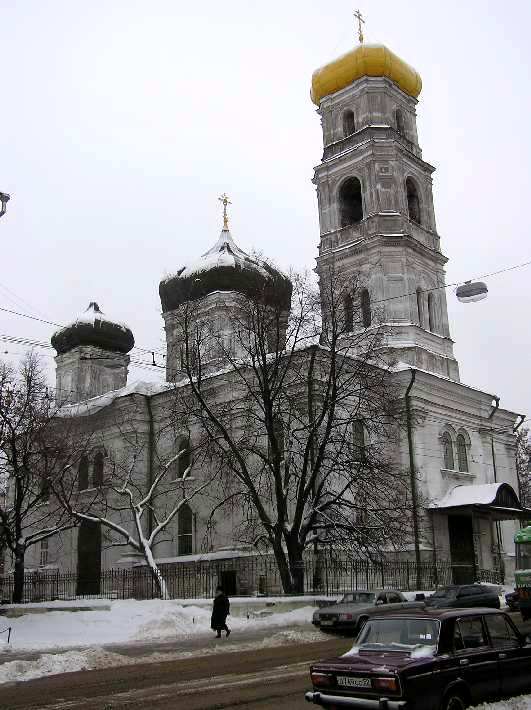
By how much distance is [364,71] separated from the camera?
4003 centimetres

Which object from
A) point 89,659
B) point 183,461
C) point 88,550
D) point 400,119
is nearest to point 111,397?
point 183,461

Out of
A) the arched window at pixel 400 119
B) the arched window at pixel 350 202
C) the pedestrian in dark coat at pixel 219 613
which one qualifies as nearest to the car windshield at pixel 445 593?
the pedestrian in dark coat at pixel 219 613

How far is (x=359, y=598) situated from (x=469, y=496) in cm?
1418

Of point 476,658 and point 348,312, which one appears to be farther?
point 348,312

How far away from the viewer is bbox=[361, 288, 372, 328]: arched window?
34719 mm

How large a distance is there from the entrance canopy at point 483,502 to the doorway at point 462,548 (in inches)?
42.6

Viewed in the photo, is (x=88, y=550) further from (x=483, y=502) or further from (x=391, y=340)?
(x=483, y=502)

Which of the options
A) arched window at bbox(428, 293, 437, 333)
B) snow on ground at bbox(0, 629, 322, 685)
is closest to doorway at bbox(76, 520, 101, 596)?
arched window at bbox(428, 293, 437, 333)

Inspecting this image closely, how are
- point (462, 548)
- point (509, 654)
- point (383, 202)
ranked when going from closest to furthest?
point (509, 654)
point (462, 548)
point (383, 202)

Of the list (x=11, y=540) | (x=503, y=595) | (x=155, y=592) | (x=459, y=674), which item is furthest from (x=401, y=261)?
(x=459, y=674)

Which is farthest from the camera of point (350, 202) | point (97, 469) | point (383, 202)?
point (350, 202)

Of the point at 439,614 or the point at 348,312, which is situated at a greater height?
the point at 348,312

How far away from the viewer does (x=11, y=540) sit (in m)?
25.4

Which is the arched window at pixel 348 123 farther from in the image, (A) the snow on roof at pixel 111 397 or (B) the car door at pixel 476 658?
(B) the car door at pixel 476 658
